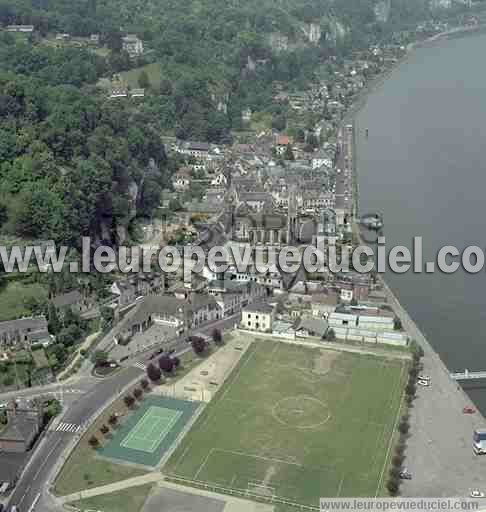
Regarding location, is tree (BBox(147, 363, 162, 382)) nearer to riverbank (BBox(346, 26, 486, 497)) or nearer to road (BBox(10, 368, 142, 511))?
road (BBox(10, 368, 142, 511))

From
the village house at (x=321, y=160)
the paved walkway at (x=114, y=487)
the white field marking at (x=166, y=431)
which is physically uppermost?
the village house at (x=321, y=160)

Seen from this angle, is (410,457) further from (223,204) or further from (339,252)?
(223,204)

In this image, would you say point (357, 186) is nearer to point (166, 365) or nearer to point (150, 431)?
point (166, 365)

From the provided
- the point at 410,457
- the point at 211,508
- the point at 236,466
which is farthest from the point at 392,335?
the point at 211,508

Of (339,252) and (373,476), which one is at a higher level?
(339,252)

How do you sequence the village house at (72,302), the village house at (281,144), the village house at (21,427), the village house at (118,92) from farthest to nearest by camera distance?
the village house at (118,92) → the village house at (281,144) → the village house at (72,302) → the village house at (21,427)

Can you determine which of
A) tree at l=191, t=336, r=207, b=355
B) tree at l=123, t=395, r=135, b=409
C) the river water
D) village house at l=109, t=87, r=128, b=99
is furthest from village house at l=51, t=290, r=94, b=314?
village house at l=109, t=87, r=128, b=99

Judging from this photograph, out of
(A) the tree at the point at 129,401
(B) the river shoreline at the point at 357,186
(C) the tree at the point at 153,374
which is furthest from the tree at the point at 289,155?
(A) the tree at the point at 129,401

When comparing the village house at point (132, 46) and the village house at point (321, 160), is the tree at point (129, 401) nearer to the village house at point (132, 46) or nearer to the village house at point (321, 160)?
the village house at point (321, 160)
